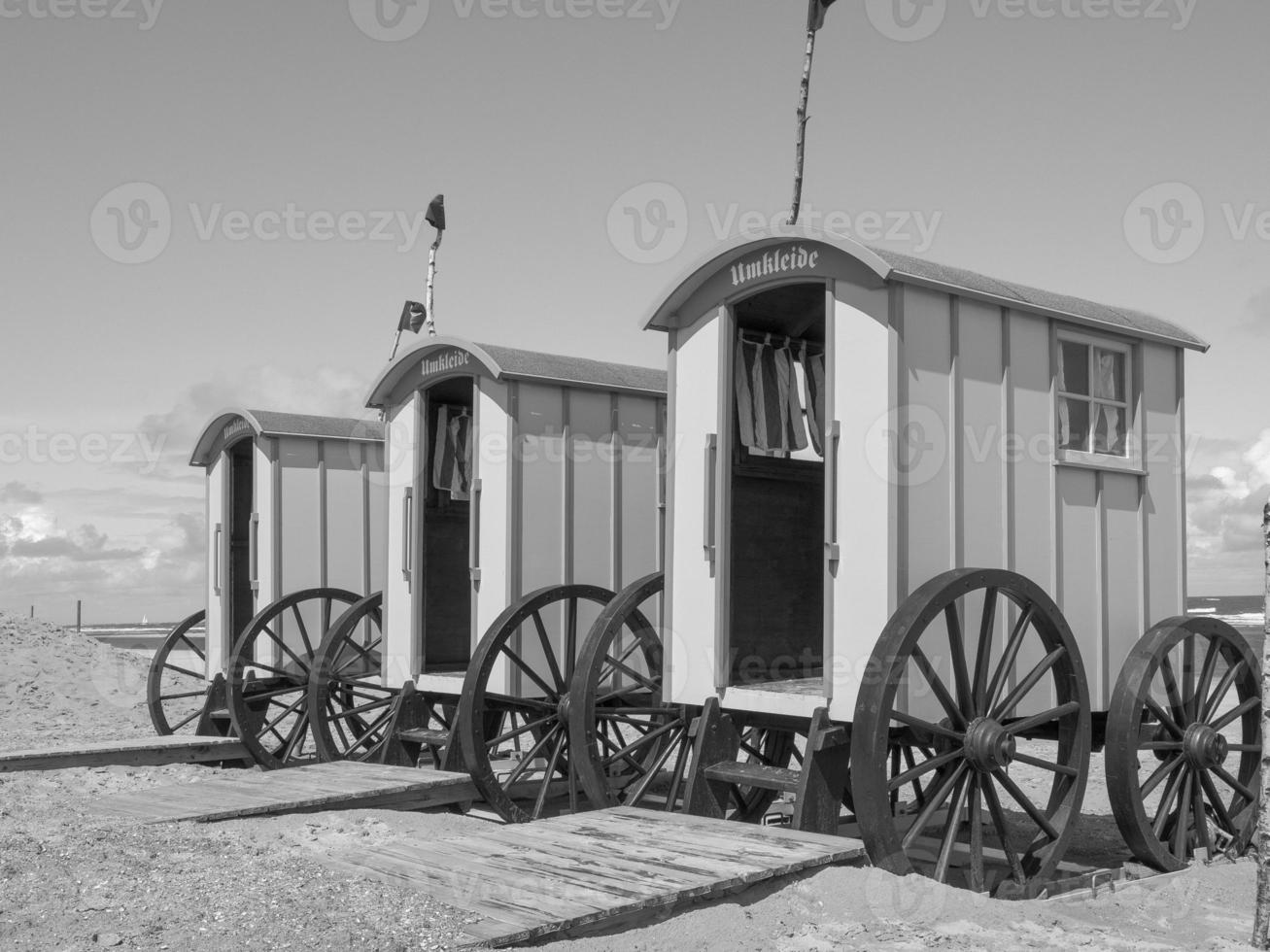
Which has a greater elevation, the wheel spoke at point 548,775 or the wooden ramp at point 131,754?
the wheel spoke at point 548,775

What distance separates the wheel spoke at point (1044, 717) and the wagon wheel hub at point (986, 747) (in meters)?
0.12

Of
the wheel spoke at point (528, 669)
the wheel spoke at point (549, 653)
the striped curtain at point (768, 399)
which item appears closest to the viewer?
the striped curtain at point (768, 399)

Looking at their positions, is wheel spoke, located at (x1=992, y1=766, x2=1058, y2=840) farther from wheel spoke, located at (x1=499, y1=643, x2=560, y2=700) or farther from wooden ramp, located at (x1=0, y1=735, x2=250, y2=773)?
wooden ramp, located at (x1=0, y1=735, x2=250, y2=773)

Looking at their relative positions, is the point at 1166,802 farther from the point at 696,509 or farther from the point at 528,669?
the point at 528,669

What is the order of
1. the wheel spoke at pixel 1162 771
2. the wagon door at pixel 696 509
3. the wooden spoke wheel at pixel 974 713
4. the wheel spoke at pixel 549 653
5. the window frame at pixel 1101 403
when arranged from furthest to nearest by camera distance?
the wheel spoke at pixel 549 653, the window frame at pixel 1101 403, the wagon door at pixel 696 509, the wheel spoke at pixel 1162 771, the wooden spoke wheel at pixel 974 713

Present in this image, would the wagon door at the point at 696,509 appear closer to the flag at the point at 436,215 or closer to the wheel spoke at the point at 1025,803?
the wheel spoke at the point at 1025,803

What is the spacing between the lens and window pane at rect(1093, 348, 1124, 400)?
8.56 metres

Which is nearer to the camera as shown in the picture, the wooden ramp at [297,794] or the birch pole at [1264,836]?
the birch pole at [1264,836]

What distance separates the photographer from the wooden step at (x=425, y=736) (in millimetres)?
10082

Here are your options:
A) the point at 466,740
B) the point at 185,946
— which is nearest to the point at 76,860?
the point at 185,946

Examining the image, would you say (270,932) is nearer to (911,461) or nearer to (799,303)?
(911,461)

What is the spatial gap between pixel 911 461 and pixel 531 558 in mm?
3756

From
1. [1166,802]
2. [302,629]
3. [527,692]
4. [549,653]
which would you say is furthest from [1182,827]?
[302,629]

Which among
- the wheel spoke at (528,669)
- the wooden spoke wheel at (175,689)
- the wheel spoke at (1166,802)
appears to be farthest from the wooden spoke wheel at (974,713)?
the wooden spoke wheel at (175,689)
